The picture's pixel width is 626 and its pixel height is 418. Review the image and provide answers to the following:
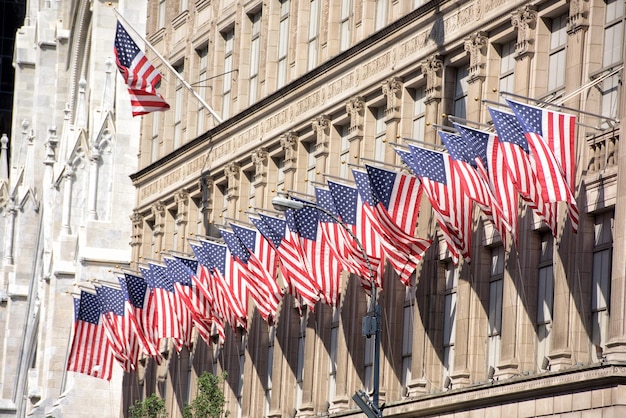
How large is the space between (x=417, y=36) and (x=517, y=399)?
12.0 metres

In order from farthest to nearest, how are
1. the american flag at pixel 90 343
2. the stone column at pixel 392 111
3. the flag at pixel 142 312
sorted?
the american flag at pixel 90 343 < the flag at pixel 142 312 < the stone column at pixel 392 111

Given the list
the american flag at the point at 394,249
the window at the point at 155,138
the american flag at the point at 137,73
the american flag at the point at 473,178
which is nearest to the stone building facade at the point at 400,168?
the window at the point at 155,138

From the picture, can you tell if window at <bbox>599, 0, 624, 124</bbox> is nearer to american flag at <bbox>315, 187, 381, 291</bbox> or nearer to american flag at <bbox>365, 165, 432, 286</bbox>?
american flag at <bbox>365, 165, 432, 286</bbox>

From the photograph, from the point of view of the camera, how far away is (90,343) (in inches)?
2427

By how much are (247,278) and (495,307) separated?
34.7ft

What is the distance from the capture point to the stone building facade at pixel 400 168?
3469 cm

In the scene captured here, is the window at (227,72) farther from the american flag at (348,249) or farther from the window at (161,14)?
the american flag at (348,249)

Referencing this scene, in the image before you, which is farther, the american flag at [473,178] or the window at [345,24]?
the window at [345,24]

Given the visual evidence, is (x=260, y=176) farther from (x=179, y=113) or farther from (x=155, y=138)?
(x=155, y=138)

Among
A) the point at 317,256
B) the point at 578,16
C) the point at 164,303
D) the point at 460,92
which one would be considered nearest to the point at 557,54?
the point at 578,16

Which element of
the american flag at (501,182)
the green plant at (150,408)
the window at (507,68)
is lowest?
the green plant at (150,408)

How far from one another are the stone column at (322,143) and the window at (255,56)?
6580 mm

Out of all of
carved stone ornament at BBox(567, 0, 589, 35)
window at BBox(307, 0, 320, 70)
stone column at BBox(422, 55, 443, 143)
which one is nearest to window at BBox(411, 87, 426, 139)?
stone column at BBox(422, 55, 443, 143)

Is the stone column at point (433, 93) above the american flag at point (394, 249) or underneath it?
above
